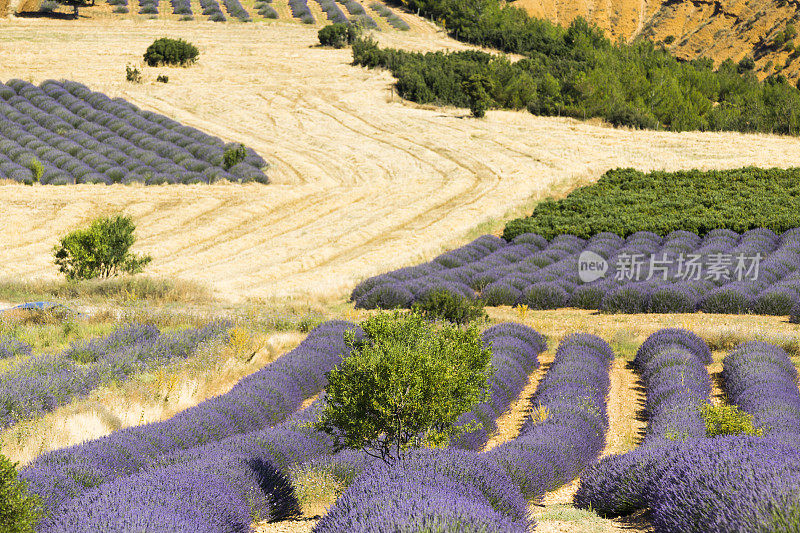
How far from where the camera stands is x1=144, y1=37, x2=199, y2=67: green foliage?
56.8 metres

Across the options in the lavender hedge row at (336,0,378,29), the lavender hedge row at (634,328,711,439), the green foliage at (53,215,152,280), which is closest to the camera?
the lavender hedge row at (634,328,711,439)

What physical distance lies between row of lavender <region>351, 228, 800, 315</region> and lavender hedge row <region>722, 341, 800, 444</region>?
3.70 meters

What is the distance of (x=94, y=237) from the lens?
21.7 meters

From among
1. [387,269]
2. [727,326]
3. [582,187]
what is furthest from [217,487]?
[582,187]

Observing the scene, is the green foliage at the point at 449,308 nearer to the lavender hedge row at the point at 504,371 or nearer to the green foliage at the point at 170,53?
the lavender hedge row at the point at 504,371

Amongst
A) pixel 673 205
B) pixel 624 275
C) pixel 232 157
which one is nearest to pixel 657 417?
pixel 624 275

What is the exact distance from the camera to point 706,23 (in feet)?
335

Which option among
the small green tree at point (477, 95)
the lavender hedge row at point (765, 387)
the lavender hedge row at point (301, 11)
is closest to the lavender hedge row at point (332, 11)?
the lavender hedge row at point (301, 11)

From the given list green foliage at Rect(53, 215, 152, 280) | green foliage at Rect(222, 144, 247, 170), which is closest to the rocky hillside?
green foliage at Rect(222, 144, 247, 170)

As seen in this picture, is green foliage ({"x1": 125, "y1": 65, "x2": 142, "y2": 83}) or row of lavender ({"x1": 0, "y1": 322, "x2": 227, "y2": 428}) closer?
row of lavender ({"x1": 0, "y1": 322, "x2": 227, "y2": 428})

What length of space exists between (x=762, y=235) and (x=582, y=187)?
10.6 meters

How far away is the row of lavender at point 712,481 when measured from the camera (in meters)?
4.92

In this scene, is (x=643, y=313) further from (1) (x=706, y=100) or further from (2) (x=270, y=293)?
(1) (x=706, y=100)

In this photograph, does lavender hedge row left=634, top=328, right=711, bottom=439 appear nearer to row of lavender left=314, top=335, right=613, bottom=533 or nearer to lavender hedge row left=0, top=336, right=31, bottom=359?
row of lavender left=314, top=335, right=613, bottom=533
